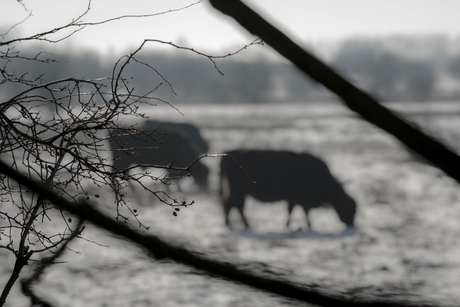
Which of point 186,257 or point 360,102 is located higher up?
point 360,102

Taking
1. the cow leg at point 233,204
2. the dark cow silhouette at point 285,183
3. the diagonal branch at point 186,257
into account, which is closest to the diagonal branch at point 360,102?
the diagonal branch at point 186,257

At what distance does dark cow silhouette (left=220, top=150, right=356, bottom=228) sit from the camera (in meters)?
11.7

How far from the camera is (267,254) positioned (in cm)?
972

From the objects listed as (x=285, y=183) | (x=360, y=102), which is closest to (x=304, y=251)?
(x=285, y=183)

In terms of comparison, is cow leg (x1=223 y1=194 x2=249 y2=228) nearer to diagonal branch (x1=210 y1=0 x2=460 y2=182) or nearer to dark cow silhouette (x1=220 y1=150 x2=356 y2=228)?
dark cow silhouette (x1=220 y1=150 x2=356 y2=228)

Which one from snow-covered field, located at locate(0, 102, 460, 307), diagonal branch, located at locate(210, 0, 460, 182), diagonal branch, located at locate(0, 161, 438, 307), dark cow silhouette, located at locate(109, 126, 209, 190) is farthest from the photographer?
dark cow silhouette, located at locate(109, 126, 209, 190)

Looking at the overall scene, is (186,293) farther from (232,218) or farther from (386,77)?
(386,77)

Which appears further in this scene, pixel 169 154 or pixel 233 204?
pixel 169 154

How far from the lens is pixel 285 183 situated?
11828 millimetres

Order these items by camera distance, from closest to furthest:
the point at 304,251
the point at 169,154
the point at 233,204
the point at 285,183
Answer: the point at 304,251 → the point at 285,183 → the point at 233,204 → the point at 169,154

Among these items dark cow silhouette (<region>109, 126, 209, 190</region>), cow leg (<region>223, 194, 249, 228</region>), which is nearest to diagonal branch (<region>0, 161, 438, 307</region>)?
cow leg (<region>223, 194, 249, 228</region>)

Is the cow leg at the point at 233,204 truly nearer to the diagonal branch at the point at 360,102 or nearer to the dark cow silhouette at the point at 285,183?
the dark cow silhouette at the point at 285,183

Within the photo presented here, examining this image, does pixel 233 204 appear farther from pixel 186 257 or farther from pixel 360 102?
pixel 186 257

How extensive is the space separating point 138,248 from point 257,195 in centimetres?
1171
